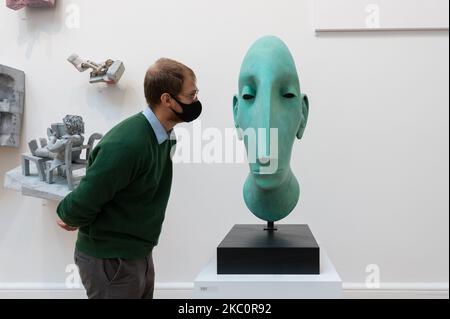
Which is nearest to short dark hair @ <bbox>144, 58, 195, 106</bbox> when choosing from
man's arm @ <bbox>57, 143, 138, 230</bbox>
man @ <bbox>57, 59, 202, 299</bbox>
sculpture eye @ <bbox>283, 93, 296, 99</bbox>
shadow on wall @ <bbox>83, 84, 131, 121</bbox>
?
man @ <bbox>57, 59, 202, 299</bbox>

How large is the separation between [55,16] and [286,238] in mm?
2054

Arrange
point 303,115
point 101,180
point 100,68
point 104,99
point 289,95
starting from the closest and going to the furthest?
point 101,180 → point 289,95 → point 303,115 → point 100,68 → point 104,99

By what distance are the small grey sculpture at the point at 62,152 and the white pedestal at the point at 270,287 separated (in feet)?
3.50

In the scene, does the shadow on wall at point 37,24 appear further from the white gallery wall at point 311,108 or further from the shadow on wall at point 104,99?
the shadow on wall at point 104,99

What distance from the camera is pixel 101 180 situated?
4.27 ft

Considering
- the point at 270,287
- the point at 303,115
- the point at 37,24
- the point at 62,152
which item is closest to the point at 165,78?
the point at 303,115

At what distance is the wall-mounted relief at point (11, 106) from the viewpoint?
265 cm

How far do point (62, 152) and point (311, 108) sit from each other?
1.43m

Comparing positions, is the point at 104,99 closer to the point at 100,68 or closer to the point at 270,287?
the point at 100,68

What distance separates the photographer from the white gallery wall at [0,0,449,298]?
2.65 m

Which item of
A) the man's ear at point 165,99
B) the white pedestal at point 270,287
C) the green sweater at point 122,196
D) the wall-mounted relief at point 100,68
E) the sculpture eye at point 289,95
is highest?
the wall-mounted relief at point 100,68

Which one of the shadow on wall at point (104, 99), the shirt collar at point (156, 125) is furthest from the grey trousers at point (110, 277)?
the shadow on wall at point (104, 99)

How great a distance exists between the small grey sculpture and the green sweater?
2.56 feet

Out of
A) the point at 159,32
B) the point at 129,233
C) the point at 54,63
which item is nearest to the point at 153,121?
the point at 129,233
